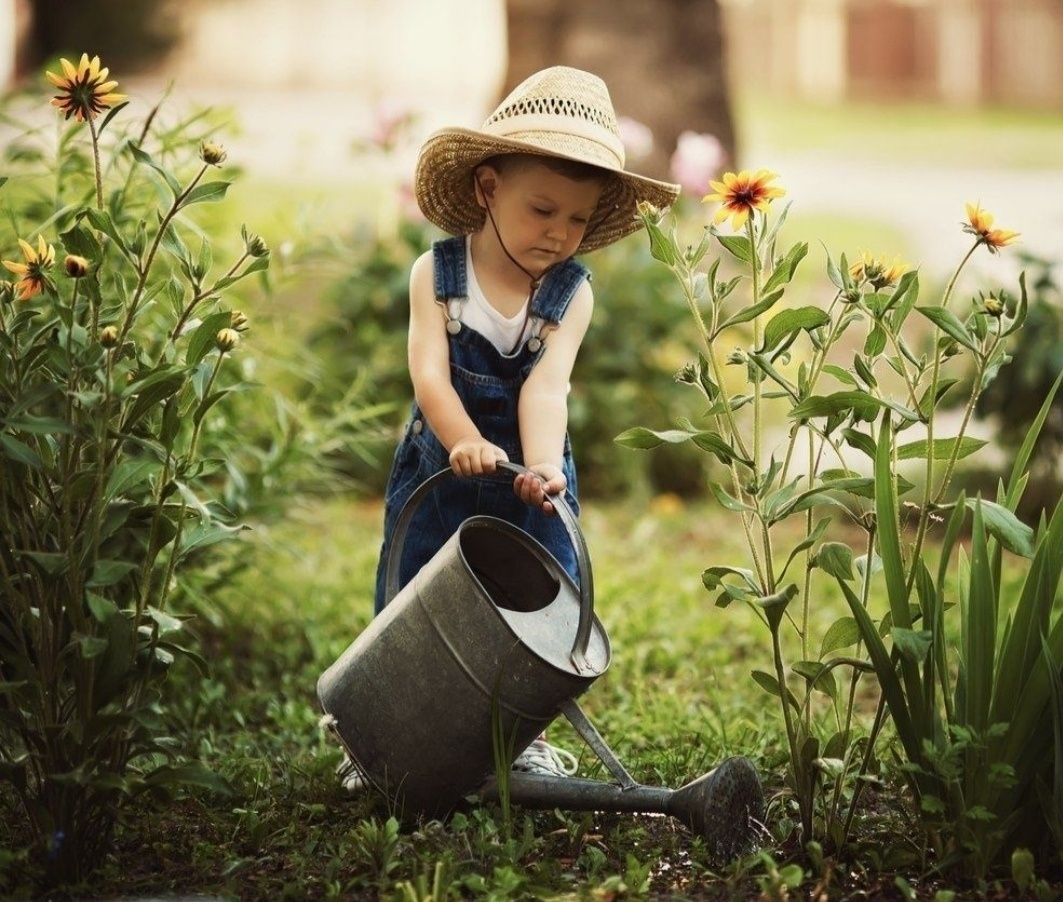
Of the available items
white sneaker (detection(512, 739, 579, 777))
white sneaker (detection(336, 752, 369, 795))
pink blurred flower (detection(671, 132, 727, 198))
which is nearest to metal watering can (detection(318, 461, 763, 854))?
white sneaker (detection(336, 752, 369, 795))

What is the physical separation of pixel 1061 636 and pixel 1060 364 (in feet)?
8.96

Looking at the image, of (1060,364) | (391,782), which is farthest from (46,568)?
(1060,364)

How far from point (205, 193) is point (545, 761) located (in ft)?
4.09

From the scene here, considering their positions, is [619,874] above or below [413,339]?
below

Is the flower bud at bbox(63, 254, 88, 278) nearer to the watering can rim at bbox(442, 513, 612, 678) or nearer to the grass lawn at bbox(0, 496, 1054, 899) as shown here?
the watering can rim at bbox(442, 513, 612, 678)

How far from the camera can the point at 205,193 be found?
2232mm

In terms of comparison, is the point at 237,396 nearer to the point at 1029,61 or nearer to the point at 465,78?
the point at 465,78

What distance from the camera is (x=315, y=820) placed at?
2664mm

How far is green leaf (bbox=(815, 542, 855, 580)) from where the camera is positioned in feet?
7.78

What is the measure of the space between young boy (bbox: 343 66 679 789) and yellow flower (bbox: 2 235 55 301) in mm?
738

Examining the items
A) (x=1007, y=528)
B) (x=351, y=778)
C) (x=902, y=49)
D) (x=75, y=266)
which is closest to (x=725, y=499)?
(x=1007, y=528)

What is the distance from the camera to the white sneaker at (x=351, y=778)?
8.95ft

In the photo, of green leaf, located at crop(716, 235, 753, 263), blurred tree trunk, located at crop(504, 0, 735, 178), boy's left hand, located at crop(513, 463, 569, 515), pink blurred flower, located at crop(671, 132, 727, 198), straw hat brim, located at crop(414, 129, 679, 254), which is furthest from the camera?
blurred tree trunk, located at crop(504, 0, 735, 178)

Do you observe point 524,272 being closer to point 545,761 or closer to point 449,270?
point 449,270
